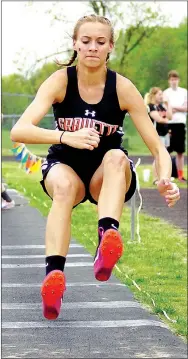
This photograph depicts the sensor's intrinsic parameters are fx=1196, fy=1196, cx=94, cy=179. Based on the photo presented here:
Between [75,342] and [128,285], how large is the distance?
10.5ft

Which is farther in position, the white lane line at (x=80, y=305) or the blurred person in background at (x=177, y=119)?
the blurred person in background at (x=177, y=119)

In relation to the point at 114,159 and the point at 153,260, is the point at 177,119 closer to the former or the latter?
the point at 153,260

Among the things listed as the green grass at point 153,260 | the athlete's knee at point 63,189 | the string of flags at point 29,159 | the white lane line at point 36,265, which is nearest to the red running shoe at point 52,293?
the athlete's knee at point 63,189

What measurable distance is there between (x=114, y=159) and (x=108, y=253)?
551 millimetres

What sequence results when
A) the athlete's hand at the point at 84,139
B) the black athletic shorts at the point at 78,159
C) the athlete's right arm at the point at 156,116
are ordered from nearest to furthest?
the athlete's hand at the point at 84,139 → the black athletic shorts at the point at 78,159 → the athlete's right arm at the point at 156,116

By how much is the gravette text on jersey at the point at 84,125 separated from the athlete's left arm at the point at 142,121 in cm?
16

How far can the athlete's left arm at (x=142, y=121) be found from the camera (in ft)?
22.5

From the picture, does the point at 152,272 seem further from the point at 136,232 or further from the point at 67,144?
the point at 67,144

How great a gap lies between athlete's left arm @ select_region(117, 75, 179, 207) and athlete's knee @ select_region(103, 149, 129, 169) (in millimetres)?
221

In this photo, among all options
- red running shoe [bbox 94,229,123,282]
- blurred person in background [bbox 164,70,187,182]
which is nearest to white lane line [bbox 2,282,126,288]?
red running shoe [bbox 94,229,123,282]

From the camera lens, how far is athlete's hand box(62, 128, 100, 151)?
→ 6.33m

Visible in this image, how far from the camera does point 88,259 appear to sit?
16453 mm

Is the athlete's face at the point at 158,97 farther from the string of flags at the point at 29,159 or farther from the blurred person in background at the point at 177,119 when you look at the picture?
the string of flags at the point at 29,159

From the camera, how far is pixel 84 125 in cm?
666
